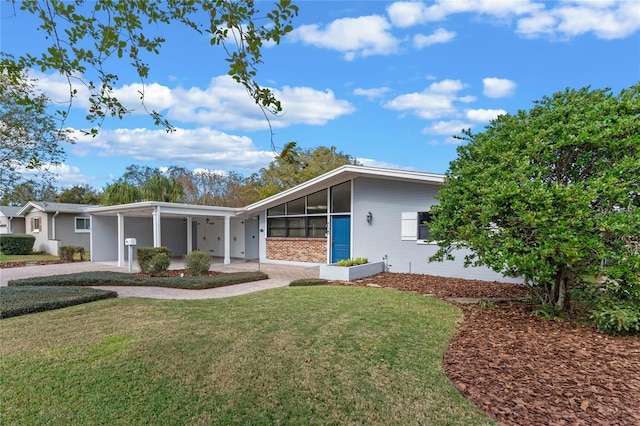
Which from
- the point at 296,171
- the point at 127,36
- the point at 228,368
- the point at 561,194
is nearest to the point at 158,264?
the point at 228,368

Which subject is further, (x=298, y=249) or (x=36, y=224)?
(x=36, y=224)

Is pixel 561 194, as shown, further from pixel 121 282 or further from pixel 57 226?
pixel 57 226

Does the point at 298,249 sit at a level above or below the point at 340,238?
below

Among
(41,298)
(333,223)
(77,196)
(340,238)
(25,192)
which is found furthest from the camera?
(77,196)

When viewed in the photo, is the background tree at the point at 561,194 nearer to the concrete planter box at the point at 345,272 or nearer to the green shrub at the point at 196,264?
the concrete planter box at the point at 345,272

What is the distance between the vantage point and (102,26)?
3.15 metres

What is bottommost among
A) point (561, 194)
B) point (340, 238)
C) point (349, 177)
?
point (340, 238)

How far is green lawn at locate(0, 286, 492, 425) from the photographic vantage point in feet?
10.0

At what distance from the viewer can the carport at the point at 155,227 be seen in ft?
44.9

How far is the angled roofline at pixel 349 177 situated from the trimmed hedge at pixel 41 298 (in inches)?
306

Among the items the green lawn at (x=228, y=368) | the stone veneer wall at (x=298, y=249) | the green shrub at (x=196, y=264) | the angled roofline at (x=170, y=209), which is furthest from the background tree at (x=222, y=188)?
the green lawn at (x=228, y=368)

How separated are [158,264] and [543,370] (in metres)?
10.6

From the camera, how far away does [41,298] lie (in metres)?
7.16

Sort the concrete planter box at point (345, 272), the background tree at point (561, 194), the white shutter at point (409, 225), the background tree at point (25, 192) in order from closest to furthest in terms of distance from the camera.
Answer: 1. the background tree at point (561, 194)
2. the concrete planter box at point (345, 272)
3. the background tree at point (25, 192)
4. the white shutter at point (409, 225)
